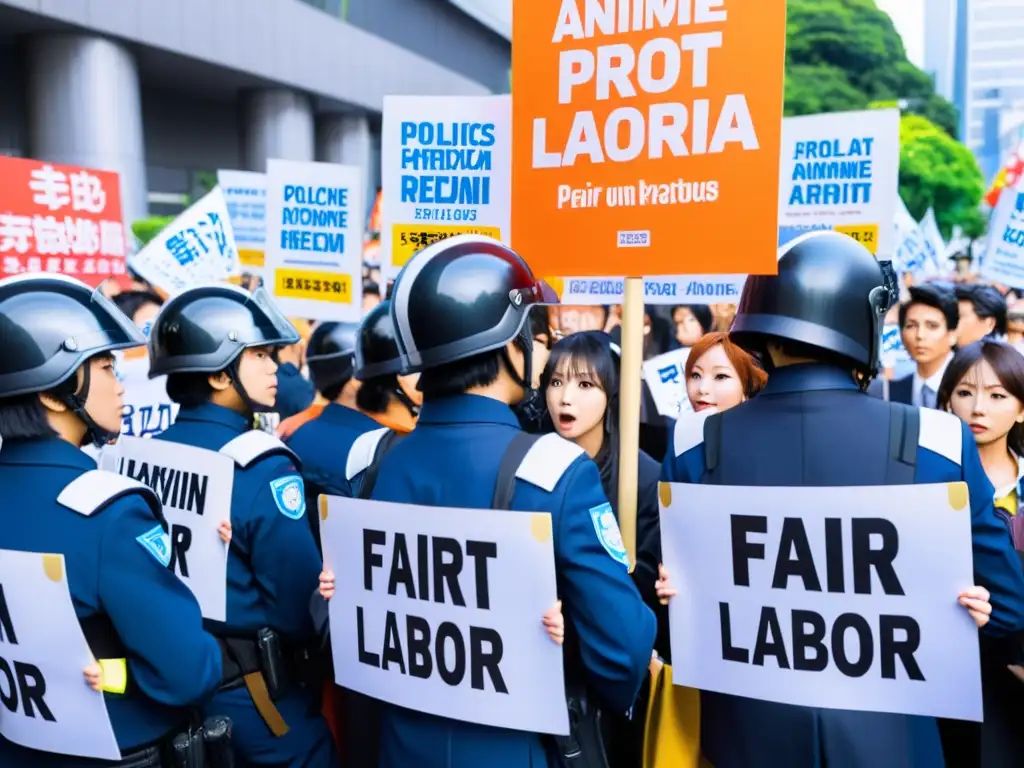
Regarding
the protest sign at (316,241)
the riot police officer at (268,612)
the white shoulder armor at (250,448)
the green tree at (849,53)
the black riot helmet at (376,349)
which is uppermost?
the green tree at (849,53)

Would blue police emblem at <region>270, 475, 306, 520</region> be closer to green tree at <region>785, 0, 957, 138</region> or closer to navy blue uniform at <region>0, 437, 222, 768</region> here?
navy blue uniform at <region>0, 437, 222, 768</region>

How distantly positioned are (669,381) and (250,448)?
320 centimetres

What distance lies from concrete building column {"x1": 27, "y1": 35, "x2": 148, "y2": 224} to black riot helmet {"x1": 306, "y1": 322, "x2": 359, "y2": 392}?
58.4 ft

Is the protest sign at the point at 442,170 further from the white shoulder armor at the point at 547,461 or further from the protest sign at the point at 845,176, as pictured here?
the white shoulder armor at the point at 547,461

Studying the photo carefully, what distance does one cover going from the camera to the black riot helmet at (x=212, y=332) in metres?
3.77

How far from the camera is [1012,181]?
834 centimetres

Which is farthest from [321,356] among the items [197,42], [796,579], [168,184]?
[168,184]

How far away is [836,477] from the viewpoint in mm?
2385

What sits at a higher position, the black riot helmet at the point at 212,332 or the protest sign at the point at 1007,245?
the protest sign at the point at 1007,245

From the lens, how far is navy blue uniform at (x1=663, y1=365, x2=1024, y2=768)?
2.35 m

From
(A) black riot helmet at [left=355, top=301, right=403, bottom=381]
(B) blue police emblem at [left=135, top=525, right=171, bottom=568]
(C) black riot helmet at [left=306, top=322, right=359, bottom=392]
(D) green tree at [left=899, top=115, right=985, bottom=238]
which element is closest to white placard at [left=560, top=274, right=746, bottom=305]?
(C) black riot helmet at [left=306, top=322, right=359, bottom=392]

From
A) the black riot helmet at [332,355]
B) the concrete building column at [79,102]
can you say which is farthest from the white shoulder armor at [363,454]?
the concrete building column at [79,102]

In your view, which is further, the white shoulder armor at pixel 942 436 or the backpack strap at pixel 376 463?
the backpack strap at pixel 376 463

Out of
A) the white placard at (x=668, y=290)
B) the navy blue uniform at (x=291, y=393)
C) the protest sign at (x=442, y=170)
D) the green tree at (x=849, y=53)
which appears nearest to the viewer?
the protest sign at (x=442, y=170)
